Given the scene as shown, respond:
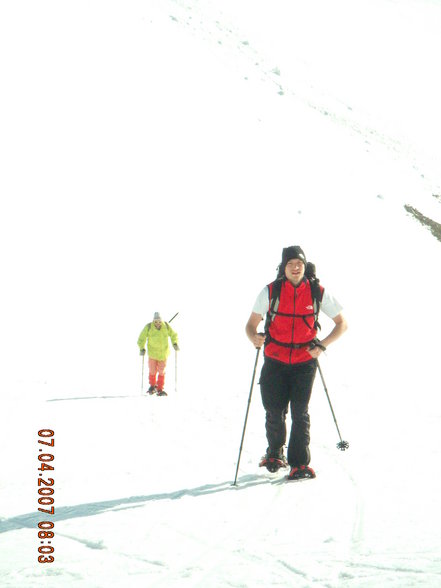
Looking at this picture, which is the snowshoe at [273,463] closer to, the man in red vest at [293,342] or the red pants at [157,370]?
the man in red vest at [293,342]

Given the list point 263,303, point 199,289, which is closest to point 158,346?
point 263,303

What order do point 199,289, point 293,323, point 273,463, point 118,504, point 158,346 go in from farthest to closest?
point 199,289
point 158,346
point 273,463
point 293,323
point 118,504

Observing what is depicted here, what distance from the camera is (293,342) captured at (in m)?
6.11

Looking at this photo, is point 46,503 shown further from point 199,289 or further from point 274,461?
point 199,289

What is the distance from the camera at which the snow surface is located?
14.6 feet

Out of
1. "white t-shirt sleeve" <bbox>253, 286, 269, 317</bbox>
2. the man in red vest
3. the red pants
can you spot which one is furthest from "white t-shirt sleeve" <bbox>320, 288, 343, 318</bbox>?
the red pants

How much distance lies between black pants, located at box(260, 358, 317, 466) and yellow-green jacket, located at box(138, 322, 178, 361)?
23.9ft

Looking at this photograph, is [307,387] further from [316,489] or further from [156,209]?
[156,209]

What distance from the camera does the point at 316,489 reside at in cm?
564

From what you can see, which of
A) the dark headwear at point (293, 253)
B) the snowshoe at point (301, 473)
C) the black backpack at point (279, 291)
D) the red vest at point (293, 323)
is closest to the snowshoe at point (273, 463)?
the snowshoe at point (301, 473)

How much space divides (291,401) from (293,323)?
84cm

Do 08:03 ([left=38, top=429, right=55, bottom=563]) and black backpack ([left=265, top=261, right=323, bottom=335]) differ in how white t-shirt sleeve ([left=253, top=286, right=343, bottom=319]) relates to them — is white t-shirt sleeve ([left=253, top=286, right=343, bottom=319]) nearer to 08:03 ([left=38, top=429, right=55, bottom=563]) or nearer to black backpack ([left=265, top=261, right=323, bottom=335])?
black backpack ([left=265, top=261, right=323, bottom=335])

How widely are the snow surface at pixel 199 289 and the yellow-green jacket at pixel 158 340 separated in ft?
3.24

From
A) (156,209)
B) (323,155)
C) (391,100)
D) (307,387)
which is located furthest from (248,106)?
(307,387)
